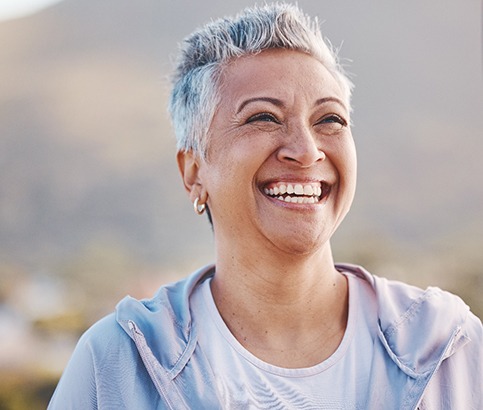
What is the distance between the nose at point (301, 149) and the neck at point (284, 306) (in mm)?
237

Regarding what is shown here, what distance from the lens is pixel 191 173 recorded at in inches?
81.0

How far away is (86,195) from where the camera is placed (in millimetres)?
8445

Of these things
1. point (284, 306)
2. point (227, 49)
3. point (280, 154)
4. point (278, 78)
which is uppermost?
point (227, 49)

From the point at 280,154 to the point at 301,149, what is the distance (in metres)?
0.05

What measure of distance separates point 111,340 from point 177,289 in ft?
0.85

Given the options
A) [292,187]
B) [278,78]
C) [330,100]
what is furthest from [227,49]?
[292,187]

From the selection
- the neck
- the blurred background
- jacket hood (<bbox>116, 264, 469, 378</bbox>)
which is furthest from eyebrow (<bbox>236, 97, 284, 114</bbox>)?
the blurred background

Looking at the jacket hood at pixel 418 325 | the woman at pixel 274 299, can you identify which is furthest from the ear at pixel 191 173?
the jacket hood at pixel 418 325

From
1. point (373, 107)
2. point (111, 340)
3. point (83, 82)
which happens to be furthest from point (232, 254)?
point (83, 82)

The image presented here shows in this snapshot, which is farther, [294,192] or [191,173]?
[191,173]

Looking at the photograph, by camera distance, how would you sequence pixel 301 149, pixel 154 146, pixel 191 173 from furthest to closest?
pixel 154 146
pixel 191 173
pixel 301 149

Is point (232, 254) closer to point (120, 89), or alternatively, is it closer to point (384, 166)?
point (384, 166)

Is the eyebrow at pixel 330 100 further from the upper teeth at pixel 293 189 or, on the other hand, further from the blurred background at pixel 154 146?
the blurred background at pixel 154 146

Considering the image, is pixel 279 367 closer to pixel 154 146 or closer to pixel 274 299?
pixel 274 299
